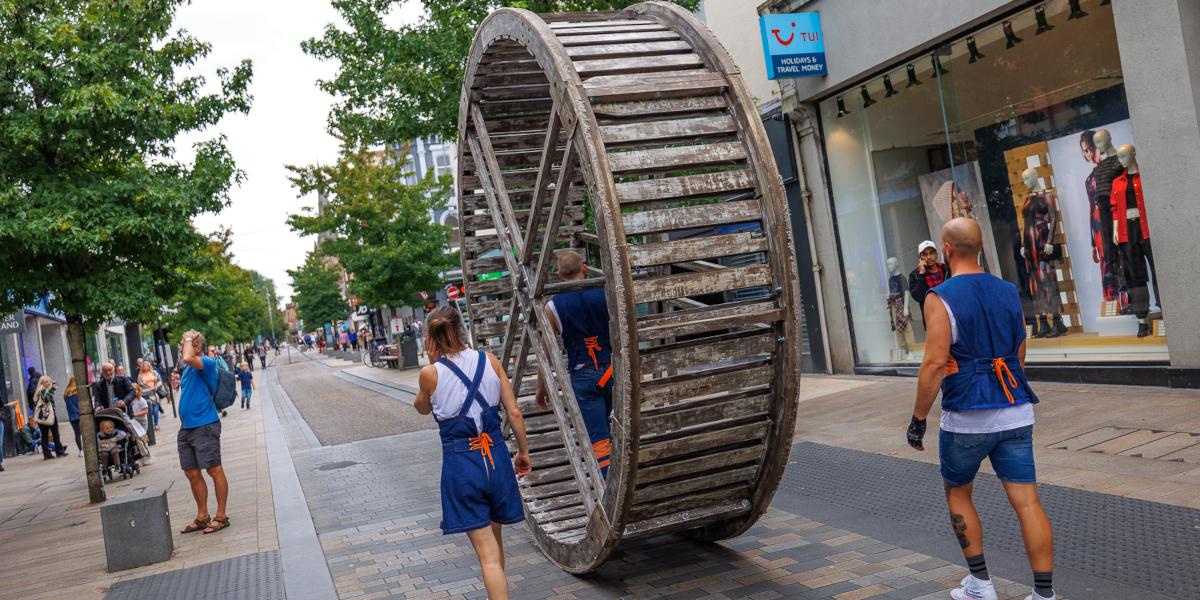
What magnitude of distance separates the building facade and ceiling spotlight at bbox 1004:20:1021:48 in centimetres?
1

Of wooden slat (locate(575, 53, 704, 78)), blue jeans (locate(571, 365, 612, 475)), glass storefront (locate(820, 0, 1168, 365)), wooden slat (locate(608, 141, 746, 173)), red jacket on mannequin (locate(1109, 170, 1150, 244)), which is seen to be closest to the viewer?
wooden slat (locate(608, 141, 746, 173))

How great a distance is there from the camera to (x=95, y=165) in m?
11.4

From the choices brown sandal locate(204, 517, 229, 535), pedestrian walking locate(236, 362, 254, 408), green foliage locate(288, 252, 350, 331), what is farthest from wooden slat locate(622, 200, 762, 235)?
green foliage locate(288, 252, 350, 331)

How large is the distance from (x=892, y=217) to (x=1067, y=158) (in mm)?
3296

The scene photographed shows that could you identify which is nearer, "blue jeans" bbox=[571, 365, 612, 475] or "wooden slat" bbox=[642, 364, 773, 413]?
"wooden slat" bbox=[642, 364, 773, 413]

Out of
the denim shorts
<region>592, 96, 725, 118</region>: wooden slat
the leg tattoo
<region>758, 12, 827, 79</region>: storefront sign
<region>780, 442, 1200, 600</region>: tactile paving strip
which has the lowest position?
<region>780, 442, 1200, 600</region>: tactile paving strip

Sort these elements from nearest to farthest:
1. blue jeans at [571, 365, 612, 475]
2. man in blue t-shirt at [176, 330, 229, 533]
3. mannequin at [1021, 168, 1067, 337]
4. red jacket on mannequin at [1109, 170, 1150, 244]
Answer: blue jeans at [571, 365, 612, 475] < man in blue t-shirt at [176, 330, 229, 533] < red jacket on mannequin at [1109, 170, 1150, 244] < mannequin at [1021, 168, 1067, 337]

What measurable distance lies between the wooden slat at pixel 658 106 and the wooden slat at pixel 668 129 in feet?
0.19

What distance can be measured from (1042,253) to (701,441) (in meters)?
7.90

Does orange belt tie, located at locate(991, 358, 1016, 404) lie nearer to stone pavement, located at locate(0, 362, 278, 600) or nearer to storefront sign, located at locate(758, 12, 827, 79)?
stone pavement, located at locate(0, 362, 278, 600)

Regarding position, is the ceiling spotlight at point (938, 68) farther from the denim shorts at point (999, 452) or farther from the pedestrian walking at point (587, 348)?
the denim shorts at point (999, 452)

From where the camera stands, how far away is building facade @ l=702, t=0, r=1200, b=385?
362 inches

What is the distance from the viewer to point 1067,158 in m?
10.6

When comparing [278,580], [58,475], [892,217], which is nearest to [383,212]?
[58,475]
